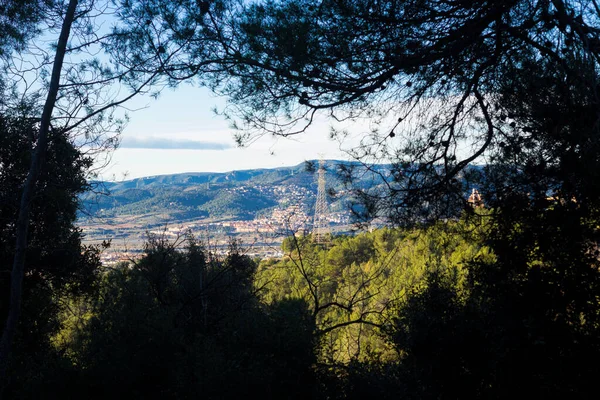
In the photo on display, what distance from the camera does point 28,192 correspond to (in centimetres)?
399

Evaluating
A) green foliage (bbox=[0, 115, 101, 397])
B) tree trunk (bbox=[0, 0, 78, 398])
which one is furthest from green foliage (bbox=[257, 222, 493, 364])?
green foliage (bbox=[0, 115, 101, 397])

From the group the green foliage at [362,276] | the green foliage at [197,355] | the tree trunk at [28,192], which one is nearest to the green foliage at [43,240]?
the tree trunk at [28,192]

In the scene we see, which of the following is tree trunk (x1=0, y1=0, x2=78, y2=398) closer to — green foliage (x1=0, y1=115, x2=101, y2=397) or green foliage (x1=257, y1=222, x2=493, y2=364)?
green foliage (x1=0, y1=115, x2=101, y2=397)

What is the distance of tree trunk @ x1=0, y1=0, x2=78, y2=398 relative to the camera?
155 inches

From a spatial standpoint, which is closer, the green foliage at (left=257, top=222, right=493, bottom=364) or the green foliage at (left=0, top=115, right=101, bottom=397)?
the green foliage at (left=257, top=222, right=493, bottom=364)

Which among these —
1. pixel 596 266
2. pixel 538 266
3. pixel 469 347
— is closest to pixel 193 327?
pixel 469 347

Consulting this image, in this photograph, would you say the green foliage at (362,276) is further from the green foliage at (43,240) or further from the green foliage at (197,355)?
the green foliage at (43,240)

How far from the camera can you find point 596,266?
11.4 feet

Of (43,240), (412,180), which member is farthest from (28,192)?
(412,180)

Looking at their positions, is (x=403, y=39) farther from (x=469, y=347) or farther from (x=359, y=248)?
(x=359, y=248)

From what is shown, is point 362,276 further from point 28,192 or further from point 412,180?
point 28,192

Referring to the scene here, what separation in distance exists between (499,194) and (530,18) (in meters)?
1.32

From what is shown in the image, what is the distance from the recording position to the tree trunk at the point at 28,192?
3926 millimetres

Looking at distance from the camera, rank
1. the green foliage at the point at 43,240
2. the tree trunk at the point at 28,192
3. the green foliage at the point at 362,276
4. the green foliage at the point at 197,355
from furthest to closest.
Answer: the green foliage at the point at 43,240
the green foliage at the point at 362,276
the tree trunk at the point at 28,192
the green foliage at the point at 197,355
